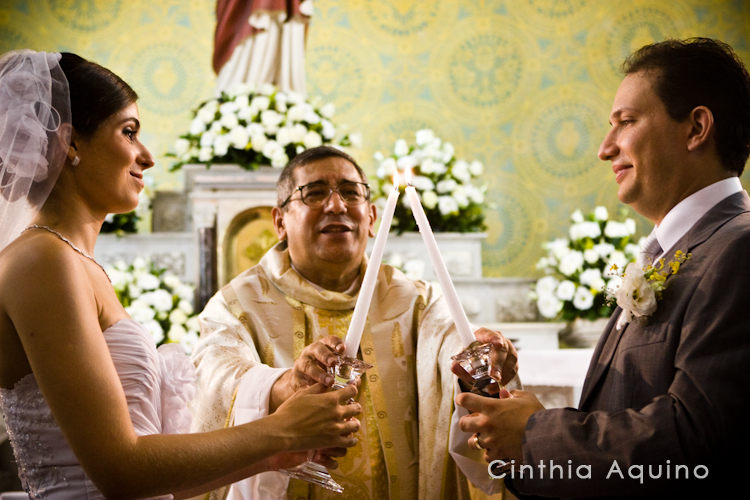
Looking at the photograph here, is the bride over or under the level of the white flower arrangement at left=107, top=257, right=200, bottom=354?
over

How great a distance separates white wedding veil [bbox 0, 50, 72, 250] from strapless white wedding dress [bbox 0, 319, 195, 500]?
0.41 metres

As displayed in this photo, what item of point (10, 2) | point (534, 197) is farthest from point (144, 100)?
point (534, 197)

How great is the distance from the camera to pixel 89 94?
1.97 m

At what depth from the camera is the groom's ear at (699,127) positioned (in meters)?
1.91

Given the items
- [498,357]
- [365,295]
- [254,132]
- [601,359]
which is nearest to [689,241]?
[601,359]

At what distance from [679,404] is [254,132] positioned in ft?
12.1

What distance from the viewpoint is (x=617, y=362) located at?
1906mm

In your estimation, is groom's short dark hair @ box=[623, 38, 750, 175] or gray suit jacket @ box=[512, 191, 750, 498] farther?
groom's short dark hair @ box=[623, 38, 750, 175]

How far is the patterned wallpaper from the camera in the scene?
685 centimetres

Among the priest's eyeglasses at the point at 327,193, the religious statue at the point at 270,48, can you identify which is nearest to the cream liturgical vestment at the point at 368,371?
the priest's eyeglasses at the point at 327,193

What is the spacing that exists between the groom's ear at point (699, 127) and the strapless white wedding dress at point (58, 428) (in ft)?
5.19

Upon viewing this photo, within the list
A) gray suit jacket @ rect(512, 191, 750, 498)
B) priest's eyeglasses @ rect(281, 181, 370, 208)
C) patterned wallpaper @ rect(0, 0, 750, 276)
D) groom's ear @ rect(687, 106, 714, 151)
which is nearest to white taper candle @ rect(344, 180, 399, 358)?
gray suit jacket @ rect(512, 191, 750, 498)

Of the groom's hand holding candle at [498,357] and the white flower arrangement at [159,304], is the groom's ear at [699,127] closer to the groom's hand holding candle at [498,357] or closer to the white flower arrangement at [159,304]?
the groom's hand holding candle at [498,357]

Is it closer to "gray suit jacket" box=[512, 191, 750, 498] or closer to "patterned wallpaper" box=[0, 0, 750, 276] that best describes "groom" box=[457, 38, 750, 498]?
"gray suit jacket" box=[512, 191, 750, 498]
